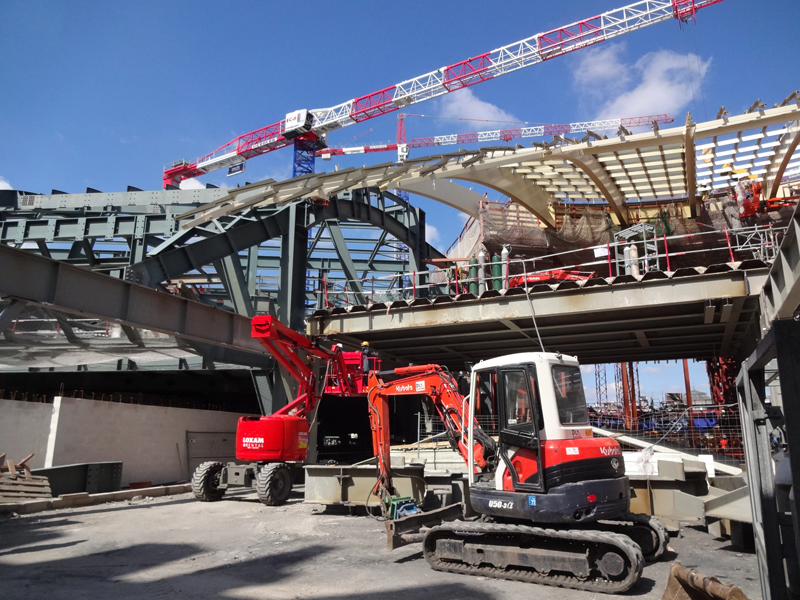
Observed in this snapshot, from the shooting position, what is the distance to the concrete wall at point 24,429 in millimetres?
16188

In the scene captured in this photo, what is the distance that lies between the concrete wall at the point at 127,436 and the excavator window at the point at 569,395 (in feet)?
48.3

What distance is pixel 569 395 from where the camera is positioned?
8297mm

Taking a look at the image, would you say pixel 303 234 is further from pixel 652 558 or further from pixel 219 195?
pixel 652 558

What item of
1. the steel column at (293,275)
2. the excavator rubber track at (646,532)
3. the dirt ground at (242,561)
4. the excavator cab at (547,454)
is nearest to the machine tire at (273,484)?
the dirt ground at (242,561)

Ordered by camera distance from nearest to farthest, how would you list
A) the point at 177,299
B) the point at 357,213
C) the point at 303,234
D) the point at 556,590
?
the point at 556,590 < the point at 177,299 < the point at 303,234 < the point at 357,213

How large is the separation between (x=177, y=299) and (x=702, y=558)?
42.8 ft

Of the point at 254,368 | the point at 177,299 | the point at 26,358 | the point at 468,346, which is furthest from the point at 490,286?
the point at 26,358

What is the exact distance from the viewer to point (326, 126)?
75.3 meters

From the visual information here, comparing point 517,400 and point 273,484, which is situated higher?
point 517,400

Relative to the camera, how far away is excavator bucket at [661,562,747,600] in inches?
160

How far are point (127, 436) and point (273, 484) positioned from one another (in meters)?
7.08

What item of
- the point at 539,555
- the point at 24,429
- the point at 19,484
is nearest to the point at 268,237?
the point at 24,429

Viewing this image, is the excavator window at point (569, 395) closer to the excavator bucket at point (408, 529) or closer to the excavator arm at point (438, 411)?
the excavator arm at point (438, 411)

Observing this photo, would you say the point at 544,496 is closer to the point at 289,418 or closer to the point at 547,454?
the point at 547,454
